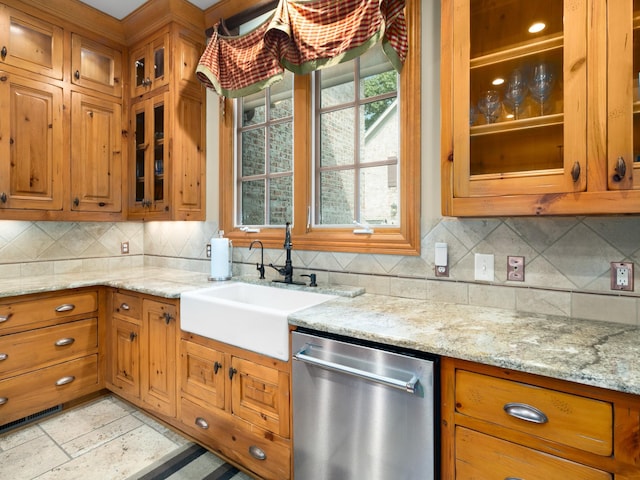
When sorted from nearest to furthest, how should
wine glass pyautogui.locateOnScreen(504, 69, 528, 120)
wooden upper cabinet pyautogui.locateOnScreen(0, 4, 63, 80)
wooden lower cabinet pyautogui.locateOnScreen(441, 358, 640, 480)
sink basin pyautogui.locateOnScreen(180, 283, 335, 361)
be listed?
wooden lower cabinet pyautogui.locateOnScreen(441, 358, 640, 480) → wine glass pyautogui.locateOnScreen(504, 69, 528, 120) → sink basin pyautogui.locateOnScreen(180, 283, 335, 361) → wooden upper cabinet pyautogui.locateOnScreen(0, 4, 63, 80)

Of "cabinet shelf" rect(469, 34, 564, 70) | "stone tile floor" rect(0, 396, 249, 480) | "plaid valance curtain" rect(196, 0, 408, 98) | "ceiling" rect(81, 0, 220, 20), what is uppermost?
"ceiling" rect(81, 0, 220, 20)

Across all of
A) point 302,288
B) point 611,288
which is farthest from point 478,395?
point 302,288

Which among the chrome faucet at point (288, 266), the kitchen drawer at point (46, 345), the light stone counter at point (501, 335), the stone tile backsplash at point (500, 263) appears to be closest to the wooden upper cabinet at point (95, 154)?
the stone tile backsplash at point (500, 263)

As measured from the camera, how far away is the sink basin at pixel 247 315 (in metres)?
1.57

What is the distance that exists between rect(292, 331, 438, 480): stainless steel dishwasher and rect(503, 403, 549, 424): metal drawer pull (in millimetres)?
226

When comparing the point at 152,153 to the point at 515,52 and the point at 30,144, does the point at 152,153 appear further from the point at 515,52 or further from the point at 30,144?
the point at 515,52

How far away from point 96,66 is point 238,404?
2802 millimetres

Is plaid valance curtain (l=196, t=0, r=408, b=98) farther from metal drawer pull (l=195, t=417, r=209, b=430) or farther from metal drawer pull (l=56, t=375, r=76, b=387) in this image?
metal drawer pull (l=56, t=375, r=76, b=387)

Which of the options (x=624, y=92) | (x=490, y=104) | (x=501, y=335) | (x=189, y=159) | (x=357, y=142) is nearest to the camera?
A: (x=624, y=92)

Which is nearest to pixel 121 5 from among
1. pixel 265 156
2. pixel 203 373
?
pixel 265 156

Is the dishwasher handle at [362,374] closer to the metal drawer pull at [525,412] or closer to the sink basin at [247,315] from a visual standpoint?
the sink basin at [247,315]

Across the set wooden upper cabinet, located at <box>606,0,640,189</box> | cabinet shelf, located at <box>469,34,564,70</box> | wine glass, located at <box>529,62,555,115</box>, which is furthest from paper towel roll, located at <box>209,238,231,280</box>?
wooden upper cabinet, located at <box>606,0,640,189</box>

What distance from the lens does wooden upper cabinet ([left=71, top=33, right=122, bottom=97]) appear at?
2643 millimetres

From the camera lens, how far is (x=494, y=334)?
1259mm
